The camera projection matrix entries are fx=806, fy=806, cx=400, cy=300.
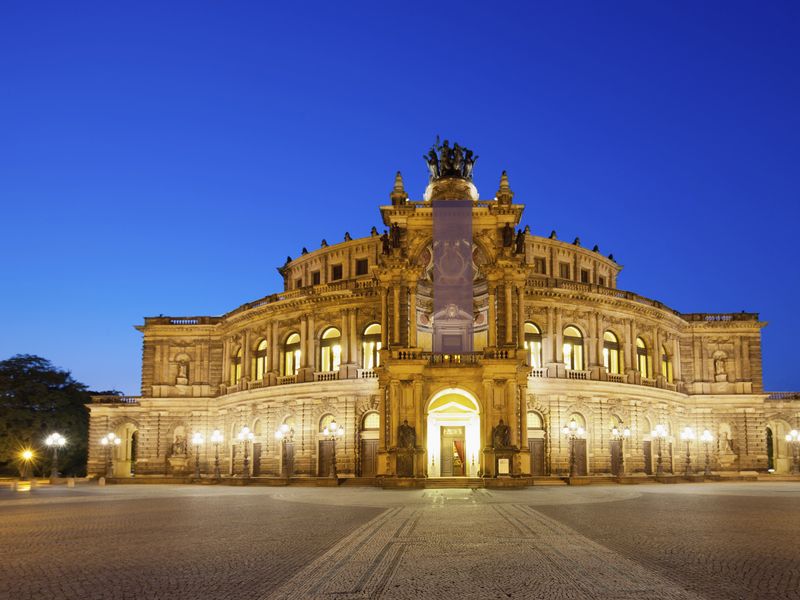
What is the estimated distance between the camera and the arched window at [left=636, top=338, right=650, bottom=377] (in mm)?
67500

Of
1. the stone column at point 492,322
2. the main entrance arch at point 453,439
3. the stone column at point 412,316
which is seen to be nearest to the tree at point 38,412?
the main entrance arch at point 453,439

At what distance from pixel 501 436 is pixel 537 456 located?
12834 millimetres

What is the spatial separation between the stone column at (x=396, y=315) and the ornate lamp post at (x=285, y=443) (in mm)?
17024

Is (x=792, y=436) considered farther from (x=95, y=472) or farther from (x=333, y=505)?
(x=95, y=472)

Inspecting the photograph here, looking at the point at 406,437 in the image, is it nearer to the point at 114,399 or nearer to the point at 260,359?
the point at 260,359

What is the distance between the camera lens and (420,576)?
501 inches

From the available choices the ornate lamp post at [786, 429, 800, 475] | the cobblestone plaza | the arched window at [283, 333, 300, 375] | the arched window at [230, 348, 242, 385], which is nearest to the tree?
the arched window at [230, 348, 242, 385]

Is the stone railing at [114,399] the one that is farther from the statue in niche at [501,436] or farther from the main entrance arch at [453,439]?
the statue in niche at [501,436]

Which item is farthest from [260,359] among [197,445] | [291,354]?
[197,445]

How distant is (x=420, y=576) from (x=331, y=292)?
51.7 metres

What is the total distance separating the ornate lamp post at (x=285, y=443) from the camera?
2507 inches

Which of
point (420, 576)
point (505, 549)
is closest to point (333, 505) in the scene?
point (505, 549)

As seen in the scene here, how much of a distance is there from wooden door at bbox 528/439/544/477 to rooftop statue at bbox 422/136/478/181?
20.0 metres

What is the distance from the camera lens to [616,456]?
2454 inches
